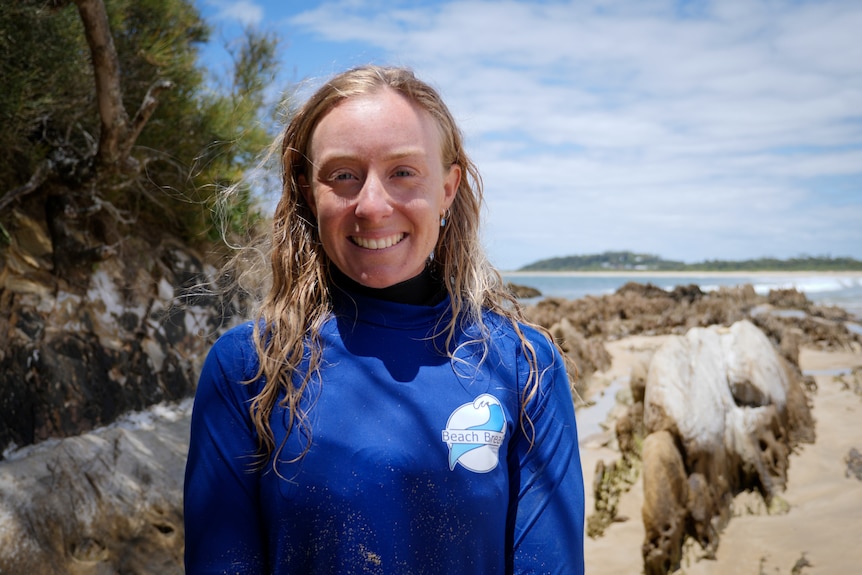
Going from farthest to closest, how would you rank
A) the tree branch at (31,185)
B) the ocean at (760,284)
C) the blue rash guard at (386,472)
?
1. the ocean at (760,284)
2. the tree branch at (31,185)
3. the blue rash guard at (386,472)

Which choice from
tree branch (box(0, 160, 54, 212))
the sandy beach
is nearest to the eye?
tree branch (box(0, 160, 54, 212))

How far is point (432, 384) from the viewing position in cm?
153

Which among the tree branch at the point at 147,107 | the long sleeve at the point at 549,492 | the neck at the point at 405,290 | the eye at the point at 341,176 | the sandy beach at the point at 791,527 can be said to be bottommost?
the sandy beach at the point at 791,527

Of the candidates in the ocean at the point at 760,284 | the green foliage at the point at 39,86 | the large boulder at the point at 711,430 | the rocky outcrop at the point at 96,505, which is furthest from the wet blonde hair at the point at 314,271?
the ocean at the point at 760,284

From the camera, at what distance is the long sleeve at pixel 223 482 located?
55.3 inches

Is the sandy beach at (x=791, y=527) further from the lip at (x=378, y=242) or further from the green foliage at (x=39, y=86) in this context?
the green foliage at (x=39, y=86)

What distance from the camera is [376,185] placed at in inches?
61.0

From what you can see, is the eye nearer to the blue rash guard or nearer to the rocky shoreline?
the blue rash guard

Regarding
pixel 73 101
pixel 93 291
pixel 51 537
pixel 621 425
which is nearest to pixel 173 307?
pixel 93 291

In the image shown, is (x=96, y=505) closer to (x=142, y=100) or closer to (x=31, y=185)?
(x=31, y=185)

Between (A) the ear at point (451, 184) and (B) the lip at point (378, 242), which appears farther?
(A) the ear at point (451, 184)

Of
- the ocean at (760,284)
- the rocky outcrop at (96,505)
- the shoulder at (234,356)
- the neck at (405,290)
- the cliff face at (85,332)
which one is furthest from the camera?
the ocean at (760,284)

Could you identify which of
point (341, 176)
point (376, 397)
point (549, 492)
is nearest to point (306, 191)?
point (341, 176)

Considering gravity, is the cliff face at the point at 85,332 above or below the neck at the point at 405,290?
below
